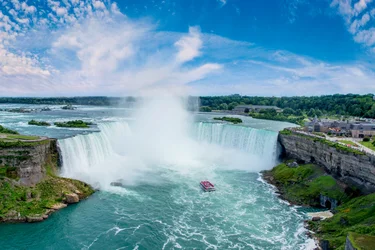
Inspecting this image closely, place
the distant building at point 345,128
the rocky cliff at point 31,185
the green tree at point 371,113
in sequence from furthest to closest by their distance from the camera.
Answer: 1. the green tree at point 371,113
2. the distant building at point 345,128
3. the rocky cliff at point 31,185

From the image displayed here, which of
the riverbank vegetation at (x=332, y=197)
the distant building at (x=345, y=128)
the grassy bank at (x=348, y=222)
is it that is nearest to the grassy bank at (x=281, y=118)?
the distant building at (x=345, y=128)

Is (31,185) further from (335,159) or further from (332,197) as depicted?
(335,159)

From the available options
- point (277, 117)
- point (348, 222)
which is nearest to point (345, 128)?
point (348, 222)

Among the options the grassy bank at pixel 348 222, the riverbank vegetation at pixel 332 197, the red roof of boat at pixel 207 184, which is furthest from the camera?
the red roof of boat at pixel 207 184

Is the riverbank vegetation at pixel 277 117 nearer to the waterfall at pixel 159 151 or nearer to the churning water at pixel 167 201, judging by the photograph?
→ the waterfall at pixel 159 151

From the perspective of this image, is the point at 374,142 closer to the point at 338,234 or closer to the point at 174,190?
the point at 338,234

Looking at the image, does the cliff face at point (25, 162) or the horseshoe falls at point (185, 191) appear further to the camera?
the cliff face at point (25, 162)
